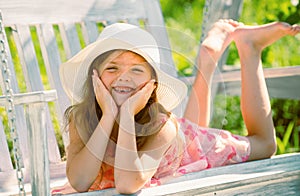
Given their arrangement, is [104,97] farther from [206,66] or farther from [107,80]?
[206,66]

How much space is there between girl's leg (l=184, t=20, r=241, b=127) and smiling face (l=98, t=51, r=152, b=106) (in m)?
0.67

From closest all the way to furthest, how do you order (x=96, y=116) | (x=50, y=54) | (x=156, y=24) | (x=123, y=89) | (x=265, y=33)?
(x=123, y=89) → (x=96, y=116) → (x=265, y=33) → (x=50, y=54) → (x=156, y=24)

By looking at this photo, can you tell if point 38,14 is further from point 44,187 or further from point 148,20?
point 44,187

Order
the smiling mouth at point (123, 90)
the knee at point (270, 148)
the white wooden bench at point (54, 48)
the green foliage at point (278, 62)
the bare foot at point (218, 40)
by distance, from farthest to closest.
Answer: the green foliage at point (278, 62) → the bare foot at point (218, 40) → the knee at point (270, 148) → the white wooden bench at point (54, 48) → the smiling mouth at point (123, 90)

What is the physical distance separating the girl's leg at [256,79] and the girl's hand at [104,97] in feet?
2.42

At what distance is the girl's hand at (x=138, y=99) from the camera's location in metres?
2.08

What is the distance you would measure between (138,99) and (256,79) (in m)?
0.76

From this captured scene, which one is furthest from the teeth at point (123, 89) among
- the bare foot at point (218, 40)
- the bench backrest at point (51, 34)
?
the bare foot at point (218, 40)

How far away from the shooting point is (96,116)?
2227 millimetres

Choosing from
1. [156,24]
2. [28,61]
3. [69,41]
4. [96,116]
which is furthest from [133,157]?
[156,24]

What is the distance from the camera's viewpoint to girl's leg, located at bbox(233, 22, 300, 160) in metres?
2.69


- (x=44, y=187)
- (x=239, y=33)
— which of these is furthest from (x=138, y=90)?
(x=239, y=33)

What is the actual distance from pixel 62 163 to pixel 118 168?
0.64 meters

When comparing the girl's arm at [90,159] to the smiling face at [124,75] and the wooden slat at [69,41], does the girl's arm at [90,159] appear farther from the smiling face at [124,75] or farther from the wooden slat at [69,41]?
the wooden slat at [69,41]
